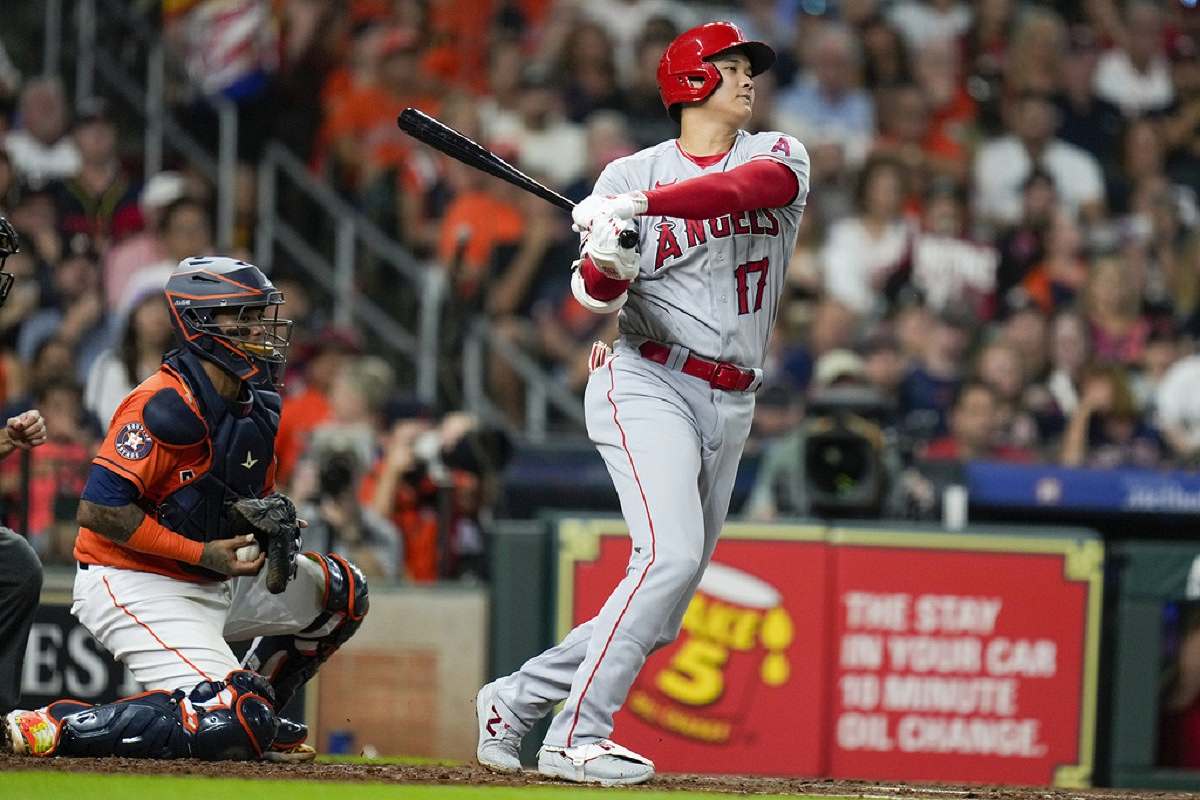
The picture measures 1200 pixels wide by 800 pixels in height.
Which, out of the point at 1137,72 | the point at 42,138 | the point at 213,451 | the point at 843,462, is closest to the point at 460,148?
the point at 213,451

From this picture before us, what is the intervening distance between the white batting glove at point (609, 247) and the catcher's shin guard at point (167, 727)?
1.52 metres

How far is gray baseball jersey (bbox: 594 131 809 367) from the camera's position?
5.05 meters

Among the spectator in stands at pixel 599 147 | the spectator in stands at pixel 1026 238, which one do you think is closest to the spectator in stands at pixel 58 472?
the spectator in stands at pixel 599 147

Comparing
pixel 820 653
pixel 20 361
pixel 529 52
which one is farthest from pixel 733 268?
pixel 529 52

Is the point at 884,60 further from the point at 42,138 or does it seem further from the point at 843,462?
the point at 42,138

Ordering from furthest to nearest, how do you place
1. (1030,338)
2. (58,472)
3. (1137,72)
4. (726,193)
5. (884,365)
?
(1137,72), (1030,338), (884,365), (58,472), (726,193)

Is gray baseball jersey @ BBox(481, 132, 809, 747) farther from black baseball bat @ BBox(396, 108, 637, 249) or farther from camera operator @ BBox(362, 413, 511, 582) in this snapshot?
camera operator @ BBox(362, 413, 511, 582)

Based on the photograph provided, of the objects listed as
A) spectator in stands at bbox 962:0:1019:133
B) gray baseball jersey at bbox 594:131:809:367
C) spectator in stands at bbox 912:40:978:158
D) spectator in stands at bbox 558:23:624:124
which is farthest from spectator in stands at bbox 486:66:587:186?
gray baseball jersey at bbox 594:131:809:367

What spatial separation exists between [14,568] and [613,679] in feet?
5.55

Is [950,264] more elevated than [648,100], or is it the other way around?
[648,100]

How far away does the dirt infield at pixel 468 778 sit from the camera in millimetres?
4758

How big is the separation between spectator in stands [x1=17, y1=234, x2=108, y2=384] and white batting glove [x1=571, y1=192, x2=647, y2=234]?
5.04 meters

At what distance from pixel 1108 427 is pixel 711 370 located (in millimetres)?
4870

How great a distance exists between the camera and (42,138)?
10125mm
